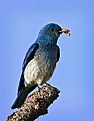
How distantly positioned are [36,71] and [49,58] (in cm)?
44

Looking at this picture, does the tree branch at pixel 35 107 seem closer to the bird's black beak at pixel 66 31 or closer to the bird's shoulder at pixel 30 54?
the bird's black beak at pixel 66 31

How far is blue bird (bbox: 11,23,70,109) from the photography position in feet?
26.9

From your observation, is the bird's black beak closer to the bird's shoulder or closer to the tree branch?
the bird's shoulder

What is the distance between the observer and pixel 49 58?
8.43 metres

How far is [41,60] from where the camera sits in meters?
8.40

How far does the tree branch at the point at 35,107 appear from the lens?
3.63m

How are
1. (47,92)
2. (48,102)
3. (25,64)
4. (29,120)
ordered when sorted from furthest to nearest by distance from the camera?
(25,64)
(47,92)
(48,102)
(29,120)

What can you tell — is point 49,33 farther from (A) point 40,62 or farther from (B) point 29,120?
(B) point 29,120

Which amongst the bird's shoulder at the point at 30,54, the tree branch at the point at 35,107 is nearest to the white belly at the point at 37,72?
the bird's shoulder at the point at 30,54

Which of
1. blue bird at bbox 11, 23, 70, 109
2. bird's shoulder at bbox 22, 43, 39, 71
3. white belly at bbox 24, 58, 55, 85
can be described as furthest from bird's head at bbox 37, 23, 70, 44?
white belly at bbox 24, 58, 55, 85

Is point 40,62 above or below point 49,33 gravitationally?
below

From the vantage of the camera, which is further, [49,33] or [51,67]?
[49,33]

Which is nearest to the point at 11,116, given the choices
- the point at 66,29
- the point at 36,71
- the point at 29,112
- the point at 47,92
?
the point at 29,112

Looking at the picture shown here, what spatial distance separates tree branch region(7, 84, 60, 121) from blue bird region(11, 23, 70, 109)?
3.36 m
